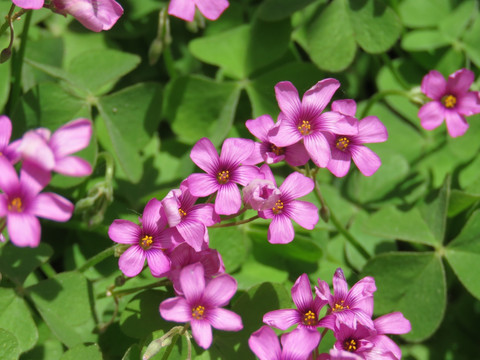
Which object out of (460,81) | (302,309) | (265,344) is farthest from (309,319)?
(460,81)

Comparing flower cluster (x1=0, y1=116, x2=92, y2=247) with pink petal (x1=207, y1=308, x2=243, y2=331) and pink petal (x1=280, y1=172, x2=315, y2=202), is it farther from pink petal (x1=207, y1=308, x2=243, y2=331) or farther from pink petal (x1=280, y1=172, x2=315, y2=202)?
pink petal (x1=280, y1=172, x2=315, y2=202)

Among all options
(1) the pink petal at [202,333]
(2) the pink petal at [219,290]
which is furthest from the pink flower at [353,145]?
(1) the pink petal at [202,333]

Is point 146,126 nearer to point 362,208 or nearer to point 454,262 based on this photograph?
point 362,208

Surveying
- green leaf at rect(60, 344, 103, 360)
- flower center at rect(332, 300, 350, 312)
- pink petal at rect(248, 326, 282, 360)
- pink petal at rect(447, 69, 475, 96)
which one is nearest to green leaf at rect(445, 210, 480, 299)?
pink petal at rect(447, 69, 475, 96)

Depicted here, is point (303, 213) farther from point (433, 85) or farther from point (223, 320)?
point (433, 85)

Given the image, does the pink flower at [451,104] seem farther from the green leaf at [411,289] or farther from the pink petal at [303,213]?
the pink petal at [303,213]

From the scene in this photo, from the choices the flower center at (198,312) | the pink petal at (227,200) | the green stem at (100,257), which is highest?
the pink petal at (227,200)
